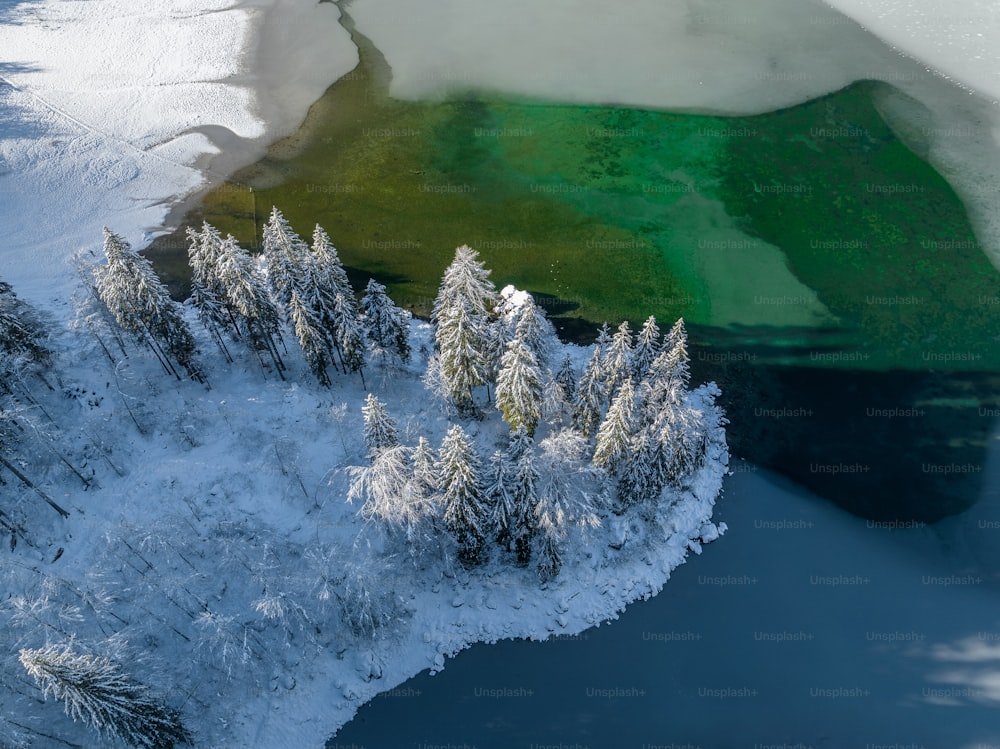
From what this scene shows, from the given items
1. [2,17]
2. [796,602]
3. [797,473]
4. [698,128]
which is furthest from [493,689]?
[2,17]

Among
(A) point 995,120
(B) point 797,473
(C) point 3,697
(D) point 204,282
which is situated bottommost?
(C) point 3,697

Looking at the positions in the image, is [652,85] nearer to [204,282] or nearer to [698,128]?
[698,128]

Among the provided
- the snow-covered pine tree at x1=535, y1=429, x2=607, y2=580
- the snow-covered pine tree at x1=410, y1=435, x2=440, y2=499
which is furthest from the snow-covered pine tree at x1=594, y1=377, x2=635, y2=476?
the snow-covered pine tree at x1=410, y1=435, x2=440, y2=499

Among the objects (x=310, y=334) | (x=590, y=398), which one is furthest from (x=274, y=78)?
(x=590, y=398)

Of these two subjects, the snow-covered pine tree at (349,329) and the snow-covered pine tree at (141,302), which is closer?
the snow-covered pine tree at (141,302)

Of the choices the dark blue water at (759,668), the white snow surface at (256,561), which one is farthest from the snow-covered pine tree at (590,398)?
the dark blue water at (759,668)

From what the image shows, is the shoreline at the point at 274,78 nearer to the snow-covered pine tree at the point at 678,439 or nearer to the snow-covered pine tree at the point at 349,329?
the snow-covered pine tree at the point at 349,329

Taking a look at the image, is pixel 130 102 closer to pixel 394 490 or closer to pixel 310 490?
pixel 310 490

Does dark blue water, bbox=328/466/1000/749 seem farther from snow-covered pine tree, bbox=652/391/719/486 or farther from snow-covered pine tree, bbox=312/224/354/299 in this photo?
snow-covered pine tree, bbox=312/224/354/299
